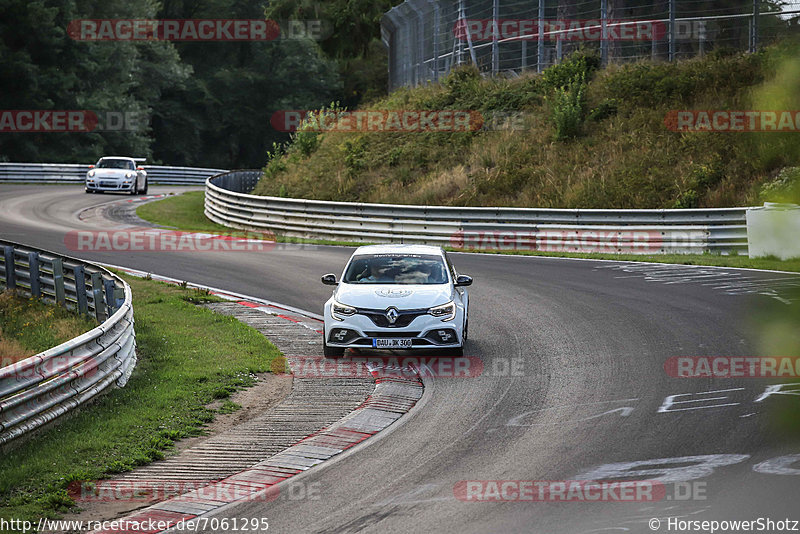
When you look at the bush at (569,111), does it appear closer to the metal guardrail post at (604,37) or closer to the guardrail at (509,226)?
the metal guardrail post at (604,37)

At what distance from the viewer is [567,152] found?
30359mm

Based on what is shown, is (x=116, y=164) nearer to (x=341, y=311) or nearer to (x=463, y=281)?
(x=463, y=281)

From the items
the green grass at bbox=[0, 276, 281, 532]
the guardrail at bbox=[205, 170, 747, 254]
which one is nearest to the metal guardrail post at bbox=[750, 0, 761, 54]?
the guardrail at bbox=[205, 170, 747, 254]

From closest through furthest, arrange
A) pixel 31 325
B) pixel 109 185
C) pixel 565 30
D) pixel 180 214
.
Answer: pixel 31 325 < pixel 565 30 < pixel 180 214 < pixel 109 185

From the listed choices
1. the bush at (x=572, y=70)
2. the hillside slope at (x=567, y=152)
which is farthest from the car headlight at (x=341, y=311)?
the bush at (x=572, y=70)

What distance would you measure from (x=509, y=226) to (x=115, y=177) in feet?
71.2

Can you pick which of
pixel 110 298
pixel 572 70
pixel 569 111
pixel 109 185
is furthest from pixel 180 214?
pixel 110 298

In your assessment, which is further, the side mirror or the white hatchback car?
the side mirror

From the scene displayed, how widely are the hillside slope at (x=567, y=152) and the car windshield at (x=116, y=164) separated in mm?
8522

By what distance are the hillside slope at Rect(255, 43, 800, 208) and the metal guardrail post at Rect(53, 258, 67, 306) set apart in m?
15.2

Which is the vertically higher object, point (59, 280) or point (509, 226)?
point (509, 226)

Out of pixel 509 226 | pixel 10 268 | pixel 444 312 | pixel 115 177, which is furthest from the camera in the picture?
pixel 115 177

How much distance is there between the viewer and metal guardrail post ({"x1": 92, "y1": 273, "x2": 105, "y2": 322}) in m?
14.7

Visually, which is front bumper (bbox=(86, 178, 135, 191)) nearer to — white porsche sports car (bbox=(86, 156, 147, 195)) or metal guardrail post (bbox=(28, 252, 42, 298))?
white porsche sports car (bbox=(86, 156, 147, 195))
